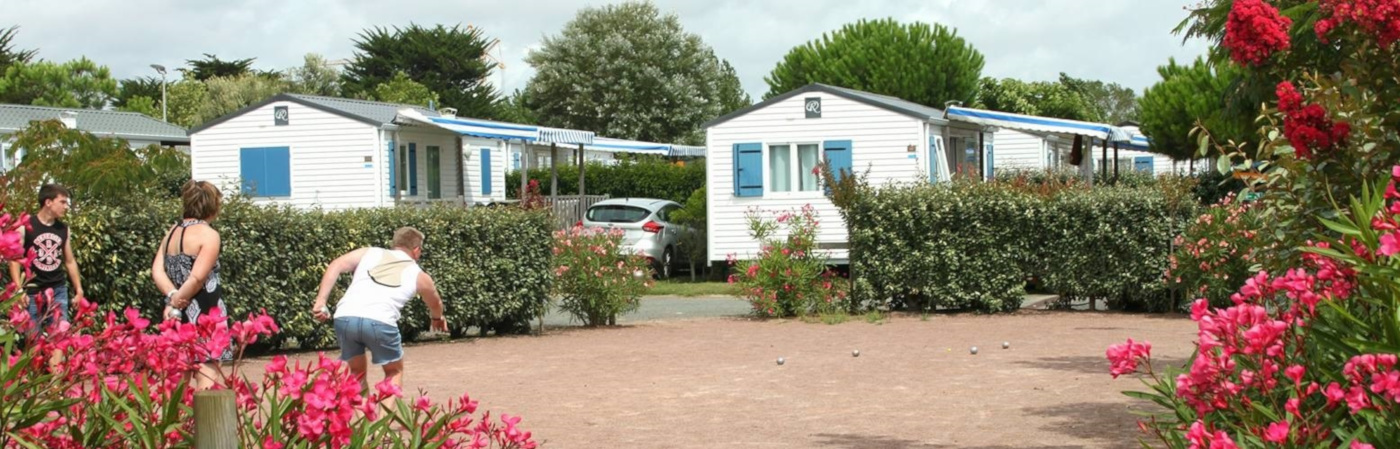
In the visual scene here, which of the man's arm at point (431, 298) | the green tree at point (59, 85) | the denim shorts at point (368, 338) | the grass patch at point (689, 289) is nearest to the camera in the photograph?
the denim shorts at point (368, 338)

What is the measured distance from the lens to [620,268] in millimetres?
16344

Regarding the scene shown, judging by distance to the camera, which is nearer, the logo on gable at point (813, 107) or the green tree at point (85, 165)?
the green tree at point (85, 165)

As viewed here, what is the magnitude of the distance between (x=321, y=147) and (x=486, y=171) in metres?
6.21

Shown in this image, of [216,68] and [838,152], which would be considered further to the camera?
[216,68]

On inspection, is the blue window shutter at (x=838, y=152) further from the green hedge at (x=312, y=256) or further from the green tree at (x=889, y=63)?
the green tree at (x=889, y=63)

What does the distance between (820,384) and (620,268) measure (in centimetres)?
559

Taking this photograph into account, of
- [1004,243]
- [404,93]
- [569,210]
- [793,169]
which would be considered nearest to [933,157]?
[793,169]

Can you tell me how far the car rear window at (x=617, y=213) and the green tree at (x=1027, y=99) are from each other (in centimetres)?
2935

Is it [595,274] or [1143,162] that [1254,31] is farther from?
[1143,162]

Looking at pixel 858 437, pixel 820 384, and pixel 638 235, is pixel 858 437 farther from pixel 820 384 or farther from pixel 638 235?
pixel 638 235

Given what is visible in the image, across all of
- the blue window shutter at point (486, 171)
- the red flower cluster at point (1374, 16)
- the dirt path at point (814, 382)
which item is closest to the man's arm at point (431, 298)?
the dirt path at point (814, 382)

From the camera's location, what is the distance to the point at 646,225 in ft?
85.7

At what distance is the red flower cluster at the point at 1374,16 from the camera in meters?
5.68

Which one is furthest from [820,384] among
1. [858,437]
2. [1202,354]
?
[1202,354]
